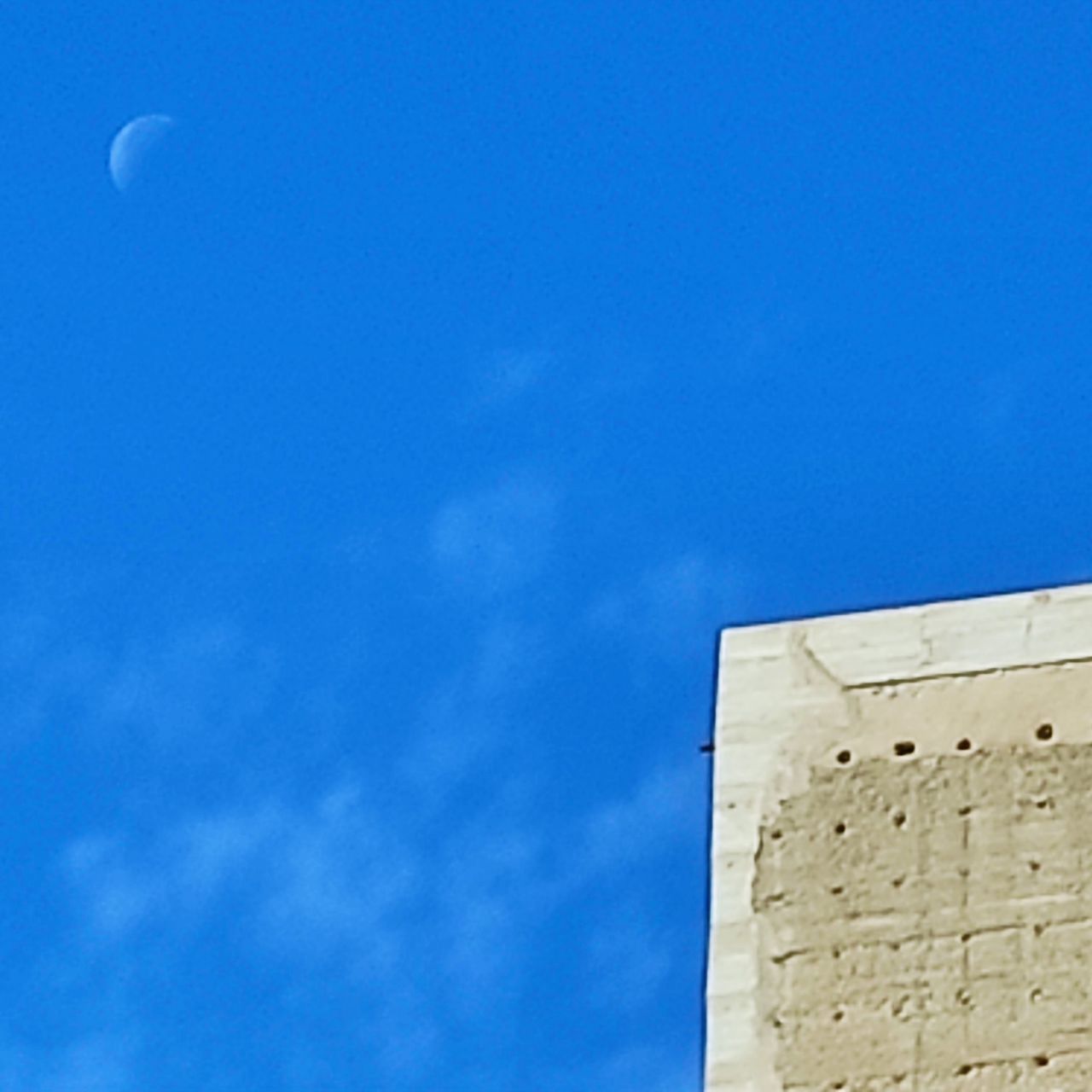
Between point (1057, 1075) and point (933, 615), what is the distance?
6.47ft

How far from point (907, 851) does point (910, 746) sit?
17.6 inches

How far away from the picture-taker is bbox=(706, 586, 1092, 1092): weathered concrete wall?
40.2ft

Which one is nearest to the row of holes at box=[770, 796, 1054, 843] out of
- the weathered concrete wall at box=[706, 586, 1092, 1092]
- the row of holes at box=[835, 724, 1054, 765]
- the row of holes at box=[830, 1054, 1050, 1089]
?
the weathered concrete wall at box=[706, 586, 1092, 1092]

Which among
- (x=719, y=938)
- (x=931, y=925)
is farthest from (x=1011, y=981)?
(x=719, y=938)

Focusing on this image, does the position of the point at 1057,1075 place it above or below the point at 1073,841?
below

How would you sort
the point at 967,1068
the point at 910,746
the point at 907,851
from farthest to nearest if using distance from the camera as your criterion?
1. the point at 910,746
2. the point at 907,851
3. the point at 967,1068

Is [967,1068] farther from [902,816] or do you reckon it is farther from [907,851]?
[902,816]

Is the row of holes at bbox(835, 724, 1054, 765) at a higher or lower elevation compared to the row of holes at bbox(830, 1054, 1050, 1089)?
higher

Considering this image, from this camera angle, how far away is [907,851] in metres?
12.7

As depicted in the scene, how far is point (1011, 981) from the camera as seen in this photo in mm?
12250

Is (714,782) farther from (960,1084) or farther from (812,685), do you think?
(960,1084)

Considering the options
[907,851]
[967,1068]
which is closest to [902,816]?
[907,851]

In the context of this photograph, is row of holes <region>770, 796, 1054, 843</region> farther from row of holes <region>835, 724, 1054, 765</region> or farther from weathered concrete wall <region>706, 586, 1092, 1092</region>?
row of holes <region>835, 724, 1054, 765</region>

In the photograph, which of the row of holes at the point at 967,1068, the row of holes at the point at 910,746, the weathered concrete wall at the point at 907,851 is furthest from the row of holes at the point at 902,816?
the row of holes at the point at 967,1068
